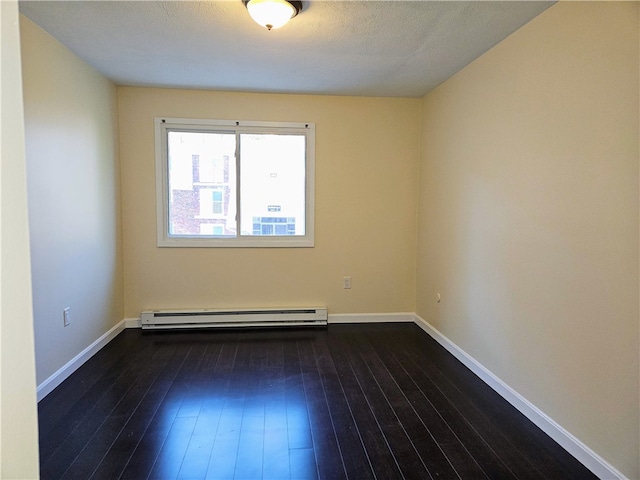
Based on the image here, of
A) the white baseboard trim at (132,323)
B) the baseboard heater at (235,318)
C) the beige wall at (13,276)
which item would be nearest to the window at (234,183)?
the baseboard heater at (235,318)

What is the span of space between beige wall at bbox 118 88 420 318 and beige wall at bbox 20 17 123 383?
21 cm

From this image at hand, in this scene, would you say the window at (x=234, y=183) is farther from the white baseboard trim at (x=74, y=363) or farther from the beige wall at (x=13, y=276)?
the beige wall at (x=13, y=276)

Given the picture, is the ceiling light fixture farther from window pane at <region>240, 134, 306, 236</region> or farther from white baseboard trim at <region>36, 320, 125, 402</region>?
white baseboard trim at <region>36, 320, 125, 402</region>

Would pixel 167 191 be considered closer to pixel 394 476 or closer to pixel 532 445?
pixel 394 476

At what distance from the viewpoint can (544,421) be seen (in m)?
1.99

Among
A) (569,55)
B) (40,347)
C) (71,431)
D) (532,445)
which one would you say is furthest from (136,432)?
(569,55)

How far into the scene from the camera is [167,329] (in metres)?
3.52

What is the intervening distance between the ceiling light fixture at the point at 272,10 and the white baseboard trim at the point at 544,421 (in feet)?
8.81

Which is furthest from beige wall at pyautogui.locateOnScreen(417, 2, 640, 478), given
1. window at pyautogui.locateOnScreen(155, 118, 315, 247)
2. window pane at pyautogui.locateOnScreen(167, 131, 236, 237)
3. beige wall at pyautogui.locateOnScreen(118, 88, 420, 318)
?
window pane at pyautogui.locateOnScreen(167, 131, 236, 237)

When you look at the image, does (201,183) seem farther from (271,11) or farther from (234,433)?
(234,433)

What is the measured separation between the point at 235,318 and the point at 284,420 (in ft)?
5.62

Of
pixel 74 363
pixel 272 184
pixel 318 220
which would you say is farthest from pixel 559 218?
pixel 74 363

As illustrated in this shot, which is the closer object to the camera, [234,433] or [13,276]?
[13,276]

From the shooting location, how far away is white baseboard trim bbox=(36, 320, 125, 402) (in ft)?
7.47
